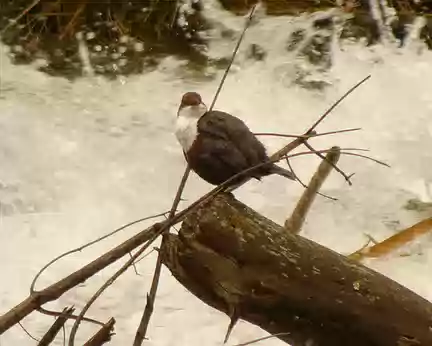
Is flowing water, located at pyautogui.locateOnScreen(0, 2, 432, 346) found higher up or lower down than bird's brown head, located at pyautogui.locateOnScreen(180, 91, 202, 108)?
lower down

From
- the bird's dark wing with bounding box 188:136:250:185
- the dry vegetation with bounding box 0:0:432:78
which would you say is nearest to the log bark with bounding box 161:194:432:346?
the bird's dark wing with bounding box 188:136:250:185

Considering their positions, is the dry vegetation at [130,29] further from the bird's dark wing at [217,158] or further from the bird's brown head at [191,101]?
the bird's dark wing at [217,158]

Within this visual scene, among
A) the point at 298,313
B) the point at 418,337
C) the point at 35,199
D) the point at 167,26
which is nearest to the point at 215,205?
the point at 298,313

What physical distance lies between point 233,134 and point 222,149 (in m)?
0.03

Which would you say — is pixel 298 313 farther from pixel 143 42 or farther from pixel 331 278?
pixel 143 42

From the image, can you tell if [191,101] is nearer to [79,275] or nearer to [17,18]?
[79,275]

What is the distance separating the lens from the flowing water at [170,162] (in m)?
1.73

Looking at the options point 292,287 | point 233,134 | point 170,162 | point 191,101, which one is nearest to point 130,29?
point 170,162

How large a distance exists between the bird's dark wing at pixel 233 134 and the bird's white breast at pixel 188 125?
0.02m

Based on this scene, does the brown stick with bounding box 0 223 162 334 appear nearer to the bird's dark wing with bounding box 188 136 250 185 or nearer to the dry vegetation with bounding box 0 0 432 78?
the bird's dark wing with bounding box 188 136 250 185

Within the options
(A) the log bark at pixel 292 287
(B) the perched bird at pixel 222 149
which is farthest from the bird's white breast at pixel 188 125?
(A) the log bark at pixel 292 287

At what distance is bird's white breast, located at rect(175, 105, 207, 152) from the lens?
113 centimetres

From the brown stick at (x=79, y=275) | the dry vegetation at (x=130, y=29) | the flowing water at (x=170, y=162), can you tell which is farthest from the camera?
the dry vegetation at (x=130, y=29)

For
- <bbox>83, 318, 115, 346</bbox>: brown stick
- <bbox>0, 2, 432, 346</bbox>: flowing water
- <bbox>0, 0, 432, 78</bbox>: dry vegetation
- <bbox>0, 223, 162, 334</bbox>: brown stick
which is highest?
<bbox>0, 223, 162, 334</bbox>: brown stick
